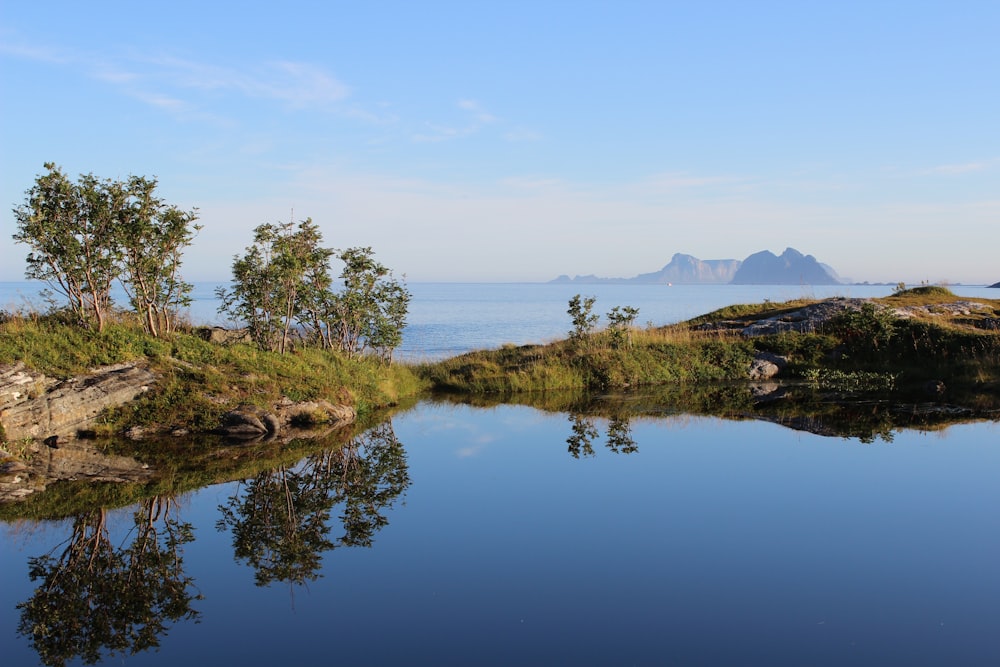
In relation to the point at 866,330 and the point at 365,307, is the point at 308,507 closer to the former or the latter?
the point at 365,307

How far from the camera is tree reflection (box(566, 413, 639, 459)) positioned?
52.0ft

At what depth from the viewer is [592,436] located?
1744cm

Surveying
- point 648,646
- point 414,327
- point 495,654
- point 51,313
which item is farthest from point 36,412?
point 414,327

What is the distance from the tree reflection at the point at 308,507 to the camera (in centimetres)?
949

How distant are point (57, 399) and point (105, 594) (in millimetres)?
9246

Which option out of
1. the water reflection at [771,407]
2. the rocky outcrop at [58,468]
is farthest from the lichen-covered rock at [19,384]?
the water reflection at [771,407]

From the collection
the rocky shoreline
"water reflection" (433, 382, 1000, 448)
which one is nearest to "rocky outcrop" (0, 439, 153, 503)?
the rocky shoreline

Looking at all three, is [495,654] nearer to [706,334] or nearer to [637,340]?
[637,340]

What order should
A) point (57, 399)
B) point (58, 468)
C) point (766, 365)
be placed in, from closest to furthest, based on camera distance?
point (58, 468)
point (57, 399)
point (766, 365)

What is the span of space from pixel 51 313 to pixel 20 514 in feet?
31.6

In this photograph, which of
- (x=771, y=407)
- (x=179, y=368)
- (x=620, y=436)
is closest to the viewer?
(x=620, y=436)

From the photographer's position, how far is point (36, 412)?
15617mm

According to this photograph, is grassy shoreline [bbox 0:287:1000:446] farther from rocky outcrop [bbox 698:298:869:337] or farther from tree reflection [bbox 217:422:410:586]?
tree reflection [bbox 217:422:410:586]

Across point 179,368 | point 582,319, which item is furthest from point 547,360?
point 179,368
